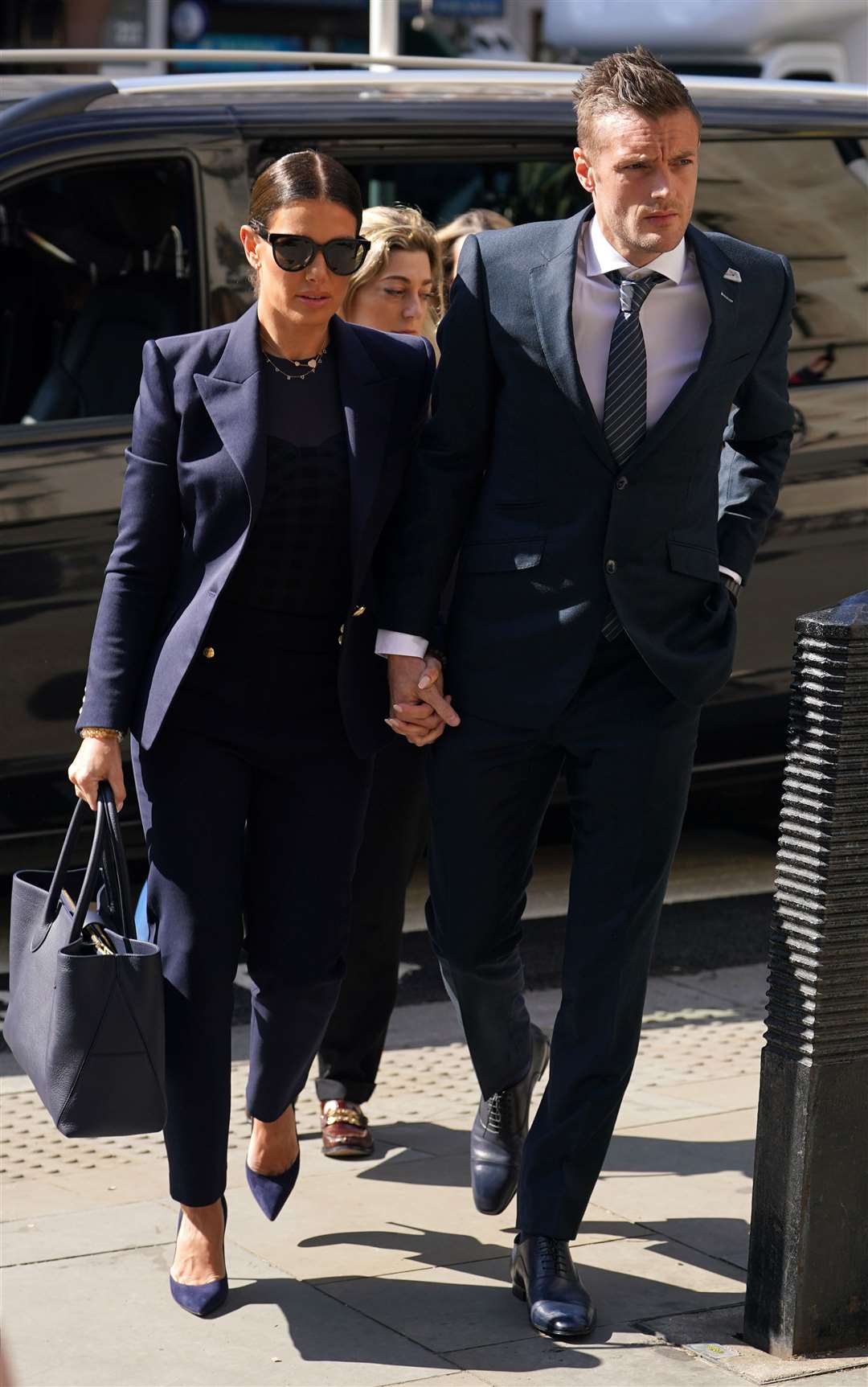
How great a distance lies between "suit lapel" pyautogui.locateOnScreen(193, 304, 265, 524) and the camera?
3.38m

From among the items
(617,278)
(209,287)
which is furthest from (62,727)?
(617,278)

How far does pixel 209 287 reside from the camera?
532 cm

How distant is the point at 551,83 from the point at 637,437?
2.92 m

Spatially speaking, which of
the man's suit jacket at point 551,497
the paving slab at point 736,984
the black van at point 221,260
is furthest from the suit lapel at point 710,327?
the paving slab at point 736,984

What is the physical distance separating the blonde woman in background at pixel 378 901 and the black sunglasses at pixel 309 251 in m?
0.82

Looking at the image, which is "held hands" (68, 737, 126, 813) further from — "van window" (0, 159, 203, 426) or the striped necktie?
"van window" (0, 159, 203, 426)

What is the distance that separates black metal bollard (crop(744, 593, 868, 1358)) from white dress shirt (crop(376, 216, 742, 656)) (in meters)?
0.47

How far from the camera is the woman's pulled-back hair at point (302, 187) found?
132 inches

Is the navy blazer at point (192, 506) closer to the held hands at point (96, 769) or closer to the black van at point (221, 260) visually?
the held hands at point (96, 769)

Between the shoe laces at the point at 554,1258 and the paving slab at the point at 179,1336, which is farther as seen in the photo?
the shoe laces at the point at 554,1258

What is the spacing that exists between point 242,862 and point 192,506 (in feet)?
2.03

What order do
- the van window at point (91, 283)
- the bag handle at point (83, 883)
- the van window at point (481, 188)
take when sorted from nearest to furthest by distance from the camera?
1. the bag handle at point (83, 883)
2. the van window at point (91, 283)
3. the van window at point (481, 188)

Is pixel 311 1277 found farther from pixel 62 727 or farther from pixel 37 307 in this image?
pixel 37 307

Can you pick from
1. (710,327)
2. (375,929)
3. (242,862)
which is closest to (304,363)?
(710,327)
